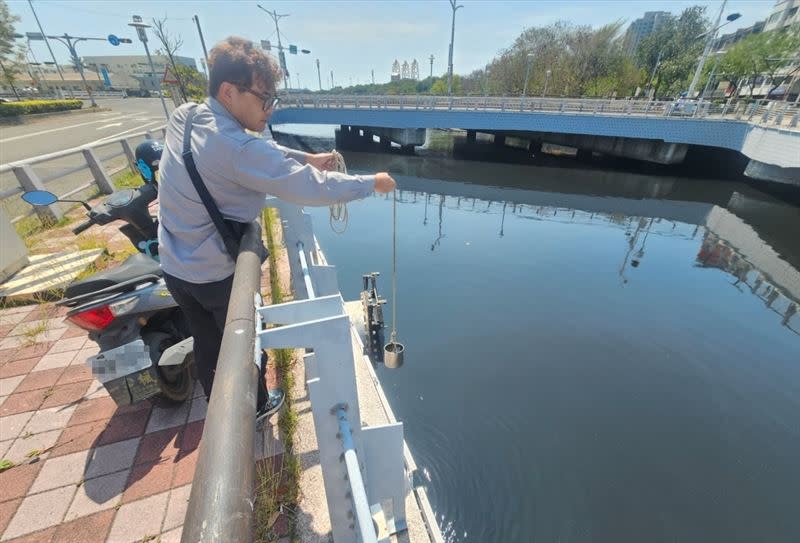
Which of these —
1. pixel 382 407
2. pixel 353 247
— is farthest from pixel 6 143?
pixel 382 407

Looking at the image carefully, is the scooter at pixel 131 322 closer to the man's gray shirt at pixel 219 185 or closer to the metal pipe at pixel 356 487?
the man's gray shirt at pixel 219 185

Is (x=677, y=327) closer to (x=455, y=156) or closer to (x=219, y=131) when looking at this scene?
(x=219, y=131)

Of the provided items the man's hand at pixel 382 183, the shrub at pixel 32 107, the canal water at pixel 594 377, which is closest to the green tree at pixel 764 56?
the canal water at pixel 594 377

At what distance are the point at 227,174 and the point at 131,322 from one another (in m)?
1.55

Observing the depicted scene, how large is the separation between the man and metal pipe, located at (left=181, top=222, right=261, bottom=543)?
2.19 ft

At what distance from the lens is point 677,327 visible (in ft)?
22.4

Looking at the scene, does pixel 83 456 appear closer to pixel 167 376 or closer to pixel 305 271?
pixel 167 376

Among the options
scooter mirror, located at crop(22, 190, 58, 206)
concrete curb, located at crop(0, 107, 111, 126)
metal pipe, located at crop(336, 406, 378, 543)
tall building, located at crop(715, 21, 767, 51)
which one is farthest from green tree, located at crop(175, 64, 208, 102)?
tall building, located at crop(715, 21, 767, 51)

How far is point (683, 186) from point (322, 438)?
23.6 meters

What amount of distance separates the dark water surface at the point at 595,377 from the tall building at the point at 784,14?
58.6 meters

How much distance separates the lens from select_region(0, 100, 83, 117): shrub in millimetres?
25111

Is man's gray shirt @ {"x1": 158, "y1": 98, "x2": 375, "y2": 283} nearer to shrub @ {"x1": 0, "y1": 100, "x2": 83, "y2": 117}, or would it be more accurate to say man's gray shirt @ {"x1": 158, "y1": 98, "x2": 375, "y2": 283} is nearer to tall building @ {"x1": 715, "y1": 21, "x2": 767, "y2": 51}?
shrub @ {"x1": 0, "y1": 100, "x2": 83, "y2": 117}

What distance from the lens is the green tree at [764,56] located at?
33.4 m

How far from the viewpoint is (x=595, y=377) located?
557cm
